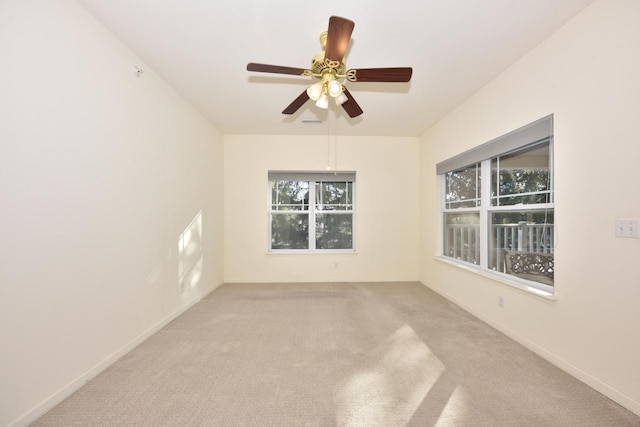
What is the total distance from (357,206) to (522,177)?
8.62ft

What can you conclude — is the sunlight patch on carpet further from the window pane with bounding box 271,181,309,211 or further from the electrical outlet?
the window pane with bounding box 271,181,309,211

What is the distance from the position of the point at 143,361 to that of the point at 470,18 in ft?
11.7

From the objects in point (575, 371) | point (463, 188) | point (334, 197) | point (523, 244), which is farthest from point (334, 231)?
point (575, 371)

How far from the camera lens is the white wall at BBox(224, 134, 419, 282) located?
491 centimetres

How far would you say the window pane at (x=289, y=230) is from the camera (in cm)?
511

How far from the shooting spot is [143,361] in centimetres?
224

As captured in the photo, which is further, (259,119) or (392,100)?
(259,119)

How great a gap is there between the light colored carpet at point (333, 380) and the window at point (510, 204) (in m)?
0.74

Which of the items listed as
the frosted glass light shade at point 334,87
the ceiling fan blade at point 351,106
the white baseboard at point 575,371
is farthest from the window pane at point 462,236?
the frosted glass light shade at point 334,87

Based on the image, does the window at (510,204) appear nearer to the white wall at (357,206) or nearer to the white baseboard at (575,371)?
the white baseboard at (575,371)

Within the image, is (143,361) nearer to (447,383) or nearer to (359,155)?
(447,383)

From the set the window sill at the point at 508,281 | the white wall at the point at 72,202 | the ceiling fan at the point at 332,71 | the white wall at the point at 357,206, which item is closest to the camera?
the white wall at the point at 72,202

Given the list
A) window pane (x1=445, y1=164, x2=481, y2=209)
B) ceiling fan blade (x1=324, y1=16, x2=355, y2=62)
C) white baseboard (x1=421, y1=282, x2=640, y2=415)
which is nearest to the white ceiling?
ceiling fan blade (x1=324, y1=16, x2=355, y2=62)

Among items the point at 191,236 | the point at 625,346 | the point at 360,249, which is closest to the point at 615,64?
the point at 625,346
